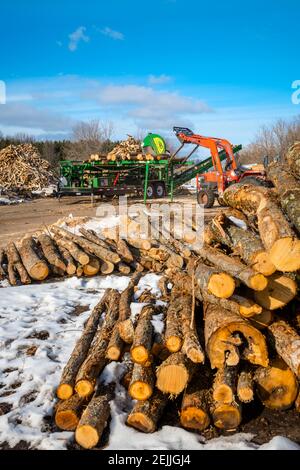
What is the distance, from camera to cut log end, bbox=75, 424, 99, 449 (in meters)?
3.30

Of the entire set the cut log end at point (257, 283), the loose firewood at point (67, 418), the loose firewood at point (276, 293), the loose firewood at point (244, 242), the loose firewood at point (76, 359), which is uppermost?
the loose firewood at point (244, 242)

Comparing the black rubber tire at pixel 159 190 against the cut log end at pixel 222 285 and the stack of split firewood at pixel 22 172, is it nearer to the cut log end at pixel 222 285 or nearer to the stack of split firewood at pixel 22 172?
the stack of split firewood at pixel 22 172

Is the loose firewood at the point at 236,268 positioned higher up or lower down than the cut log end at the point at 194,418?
higher up

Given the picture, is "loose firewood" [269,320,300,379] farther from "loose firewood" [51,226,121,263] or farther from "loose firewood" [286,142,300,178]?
"loose firewood" [51,226,121,263]

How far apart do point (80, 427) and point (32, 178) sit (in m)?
25.6

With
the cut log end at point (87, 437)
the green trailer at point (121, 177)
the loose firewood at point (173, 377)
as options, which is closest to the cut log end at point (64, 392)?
the cut log end at point (87, 437)

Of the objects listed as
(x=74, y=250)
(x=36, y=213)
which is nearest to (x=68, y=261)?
(x=74, y=250)

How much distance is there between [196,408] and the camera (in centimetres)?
349

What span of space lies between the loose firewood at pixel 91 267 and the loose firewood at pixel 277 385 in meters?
5.06

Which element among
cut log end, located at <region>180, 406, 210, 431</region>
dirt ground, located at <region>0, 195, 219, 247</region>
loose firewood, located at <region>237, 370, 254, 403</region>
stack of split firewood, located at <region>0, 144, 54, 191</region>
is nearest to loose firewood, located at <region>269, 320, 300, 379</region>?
loose firewood, located at <region>237, 370, 254, 403</region>

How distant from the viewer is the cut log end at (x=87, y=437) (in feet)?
10.8

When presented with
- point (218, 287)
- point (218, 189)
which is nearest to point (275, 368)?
point (218, 287)

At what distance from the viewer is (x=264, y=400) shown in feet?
12.6

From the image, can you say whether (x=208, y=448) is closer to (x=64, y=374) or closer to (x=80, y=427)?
(x=80, y=427)
